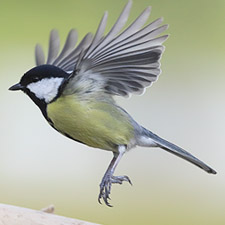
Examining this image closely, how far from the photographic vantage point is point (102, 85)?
1.40 meters

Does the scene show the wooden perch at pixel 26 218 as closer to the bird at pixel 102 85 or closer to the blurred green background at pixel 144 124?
the bird at pixel 102 85

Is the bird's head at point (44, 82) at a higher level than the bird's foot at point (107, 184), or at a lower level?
higher

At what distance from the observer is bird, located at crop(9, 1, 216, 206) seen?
1.32 meters

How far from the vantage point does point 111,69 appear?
138 cm

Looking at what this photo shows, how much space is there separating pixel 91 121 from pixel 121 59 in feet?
0.52

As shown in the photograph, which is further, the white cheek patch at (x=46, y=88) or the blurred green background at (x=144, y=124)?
the blurred green background at (x=144, y=124)

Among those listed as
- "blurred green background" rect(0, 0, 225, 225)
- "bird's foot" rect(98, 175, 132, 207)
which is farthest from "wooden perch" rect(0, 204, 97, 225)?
"blurred green background" rect(0, 0, 225, 225)

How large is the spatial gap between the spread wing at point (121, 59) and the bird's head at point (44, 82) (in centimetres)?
4

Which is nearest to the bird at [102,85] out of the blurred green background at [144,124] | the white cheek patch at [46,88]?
the white cheek patch at [46,88]

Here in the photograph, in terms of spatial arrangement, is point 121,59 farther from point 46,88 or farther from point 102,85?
point 46,88

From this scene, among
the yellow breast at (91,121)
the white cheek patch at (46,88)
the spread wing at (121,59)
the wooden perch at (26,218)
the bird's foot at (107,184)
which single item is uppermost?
the spread wing at (121,59)

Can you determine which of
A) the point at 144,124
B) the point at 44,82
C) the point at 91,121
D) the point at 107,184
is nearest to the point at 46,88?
the point at 44,82

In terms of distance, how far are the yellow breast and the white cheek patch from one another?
18 mm

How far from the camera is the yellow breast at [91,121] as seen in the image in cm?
137
